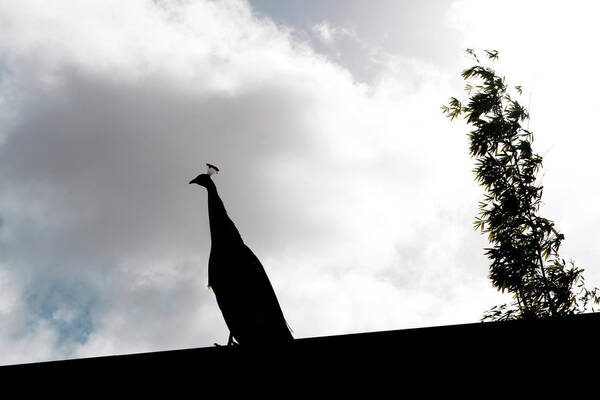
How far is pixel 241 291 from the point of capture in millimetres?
3379

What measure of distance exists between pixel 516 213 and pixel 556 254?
0.98m

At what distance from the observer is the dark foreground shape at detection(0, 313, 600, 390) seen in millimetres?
1606

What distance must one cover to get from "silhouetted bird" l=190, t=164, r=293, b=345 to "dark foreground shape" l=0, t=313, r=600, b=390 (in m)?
1.52

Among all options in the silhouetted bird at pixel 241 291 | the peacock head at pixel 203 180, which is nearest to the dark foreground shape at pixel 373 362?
the silhouetted bird at pixel 241 291

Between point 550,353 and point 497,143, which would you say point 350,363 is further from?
point 497,143

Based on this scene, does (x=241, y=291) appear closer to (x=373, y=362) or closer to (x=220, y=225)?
(x=220, y=225)

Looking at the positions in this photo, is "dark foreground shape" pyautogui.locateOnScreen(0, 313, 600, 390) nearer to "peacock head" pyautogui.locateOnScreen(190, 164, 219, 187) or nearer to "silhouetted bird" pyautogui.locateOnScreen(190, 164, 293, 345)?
"silhouetted bird" pyautogui.locateOnScreen(190, 164, 293, 345)

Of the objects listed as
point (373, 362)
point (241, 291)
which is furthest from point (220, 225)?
point (373, 362)

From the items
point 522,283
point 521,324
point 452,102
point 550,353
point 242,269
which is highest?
point 452,102

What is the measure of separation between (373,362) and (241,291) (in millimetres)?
1883

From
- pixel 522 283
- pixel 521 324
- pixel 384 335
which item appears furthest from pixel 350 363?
pixel 522 283

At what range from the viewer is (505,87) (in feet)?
30.6

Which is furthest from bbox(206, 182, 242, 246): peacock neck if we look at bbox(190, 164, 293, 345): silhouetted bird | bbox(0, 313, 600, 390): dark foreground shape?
bbox(0, 313, 600, 390): dark foreground shape

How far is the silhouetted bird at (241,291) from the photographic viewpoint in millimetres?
3297
